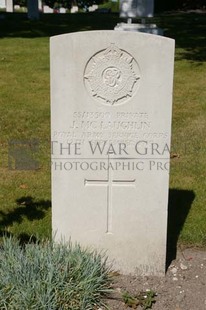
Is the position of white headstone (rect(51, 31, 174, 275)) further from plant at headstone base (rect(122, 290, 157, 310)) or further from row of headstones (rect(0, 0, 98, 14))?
row of headstones (rect(0, 0, 98, 14))

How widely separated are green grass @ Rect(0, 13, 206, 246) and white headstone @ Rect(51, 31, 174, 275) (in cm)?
69

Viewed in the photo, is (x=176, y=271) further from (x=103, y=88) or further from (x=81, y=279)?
(x=103, y=88)

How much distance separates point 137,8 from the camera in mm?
12703

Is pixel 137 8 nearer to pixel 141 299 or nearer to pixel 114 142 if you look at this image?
pixel 114 142

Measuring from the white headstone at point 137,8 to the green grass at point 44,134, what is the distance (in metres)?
1.27

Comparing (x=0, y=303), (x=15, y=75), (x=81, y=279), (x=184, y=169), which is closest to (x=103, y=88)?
(x=81, y=279)

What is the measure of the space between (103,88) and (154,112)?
0.39 meters

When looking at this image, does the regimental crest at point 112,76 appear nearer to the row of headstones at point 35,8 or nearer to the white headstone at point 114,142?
the white headstone at point 114,142

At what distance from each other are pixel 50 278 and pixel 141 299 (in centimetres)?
75

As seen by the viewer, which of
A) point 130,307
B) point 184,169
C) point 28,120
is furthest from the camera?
point 28,120

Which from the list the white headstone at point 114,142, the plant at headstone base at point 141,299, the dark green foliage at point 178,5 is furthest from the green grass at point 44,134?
the dark green foliage at point 178,5

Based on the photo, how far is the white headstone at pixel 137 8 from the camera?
1267 cm

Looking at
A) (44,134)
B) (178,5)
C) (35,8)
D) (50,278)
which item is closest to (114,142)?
(50,278)

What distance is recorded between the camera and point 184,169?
253 inches
